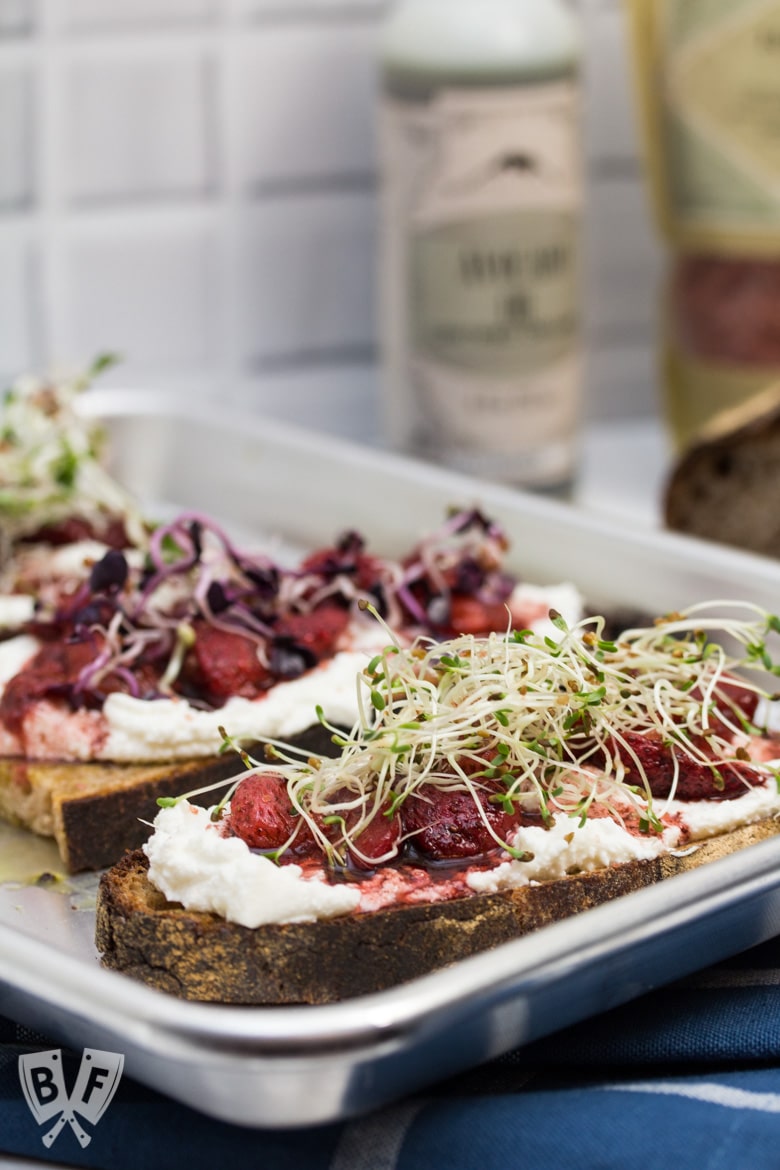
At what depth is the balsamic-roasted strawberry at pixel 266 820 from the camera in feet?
3.96

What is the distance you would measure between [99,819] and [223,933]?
Result: 32 cm

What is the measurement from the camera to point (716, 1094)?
45.6 inches

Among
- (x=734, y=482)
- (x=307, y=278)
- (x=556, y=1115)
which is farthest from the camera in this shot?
(x=307, y=278)

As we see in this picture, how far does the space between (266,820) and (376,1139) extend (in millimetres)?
229

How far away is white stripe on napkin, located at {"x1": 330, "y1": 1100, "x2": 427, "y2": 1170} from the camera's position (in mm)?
1109

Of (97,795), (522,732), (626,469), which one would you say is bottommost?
(626,469)

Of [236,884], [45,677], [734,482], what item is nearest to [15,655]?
[45,677]

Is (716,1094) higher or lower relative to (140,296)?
lower

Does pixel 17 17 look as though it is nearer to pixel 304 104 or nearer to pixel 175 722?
pixel 304 104

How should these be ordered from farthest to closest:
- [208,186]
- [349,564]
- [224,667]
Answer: [208,186] < [349,564] < [224,667]

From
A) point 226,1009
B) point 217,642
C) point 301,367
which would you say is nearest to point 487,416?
point 301,367

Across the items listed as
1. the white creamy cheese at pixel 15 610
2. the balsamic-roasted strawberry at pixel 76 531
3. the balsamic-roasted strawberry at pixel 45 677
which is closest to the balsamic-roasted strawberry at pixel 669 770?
the balsamic-roasted strawberry at pixel 45 677

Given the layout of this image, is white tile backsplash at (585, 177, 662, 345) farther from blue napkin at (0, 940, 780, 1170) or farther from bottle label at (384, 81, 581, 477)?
blue napkin at (0, 940, 780, 1170)

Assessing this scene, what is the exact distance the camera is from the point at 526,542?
6.63 feet
